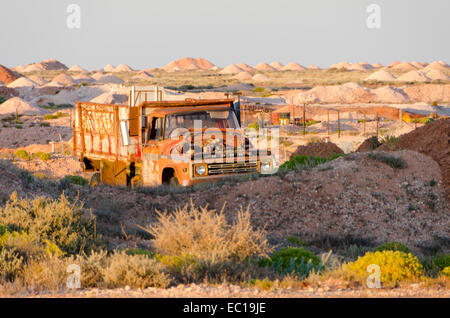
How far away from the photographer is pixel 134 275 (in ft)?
26.9

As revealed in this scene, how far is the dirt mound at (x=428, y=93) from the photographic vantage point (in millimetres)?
80188

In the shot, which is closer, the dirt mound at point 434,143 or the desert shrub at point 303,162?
the dirt mound at point 434,143

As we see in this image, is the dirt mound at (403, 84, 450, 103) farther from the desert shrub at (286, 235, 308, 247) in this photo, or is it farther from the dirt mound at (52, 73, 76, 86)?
the desert shrub at (286, 235, 308, 247)

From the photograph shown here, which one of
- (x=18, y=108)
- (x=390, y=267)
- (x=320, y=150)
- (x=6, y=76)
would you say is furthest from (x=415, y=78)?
(x=390, y=267)

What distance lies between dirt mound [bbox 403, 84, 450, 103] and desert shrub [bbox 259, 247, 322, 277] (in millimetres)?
72567

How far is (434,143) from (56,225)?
12947 mm

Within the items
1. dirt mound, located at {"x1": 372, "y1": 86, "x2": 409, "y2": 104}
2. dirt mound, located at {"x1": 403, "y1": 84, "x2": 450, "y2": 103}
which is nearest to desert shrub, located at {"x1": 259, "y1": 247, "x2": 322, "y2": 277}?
dirt mound, located at {"x1": 372, "y1": 86, "x2": 409, "y2": 104}

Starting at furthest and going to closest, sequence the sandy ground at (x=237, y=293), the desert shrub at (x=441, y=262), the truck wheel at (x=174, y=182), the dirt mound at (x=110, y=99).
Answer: the dirt mound at (x=110, y=99)
the truck wheel at (x=174, y=182)
the desert shrub at (x=441, y=262)
the sandy ground at (x=237, y=293)

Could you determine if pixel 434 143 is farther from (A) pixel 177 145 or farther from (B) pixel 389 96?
(B) pixel 389 96

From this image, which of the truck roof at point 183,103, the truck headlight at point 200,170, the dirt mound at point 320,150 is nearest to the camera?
the truck headlight at point 200,170

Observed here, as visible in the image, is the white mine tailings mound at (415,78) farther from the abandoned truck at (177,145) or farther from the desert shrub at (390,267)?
the desert shrub at (390,267)

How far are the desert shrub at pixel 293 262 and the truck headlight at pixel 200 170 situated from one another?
6.20 meters

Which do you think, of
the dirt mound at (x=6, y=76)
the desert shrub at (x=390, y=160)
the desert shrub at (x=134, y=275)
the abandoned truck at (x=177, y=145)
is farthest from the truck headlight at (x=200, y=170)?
the dirt mound at (x=6, y=76)
